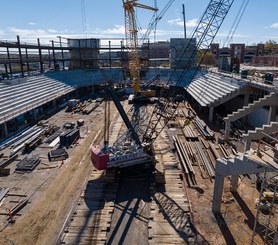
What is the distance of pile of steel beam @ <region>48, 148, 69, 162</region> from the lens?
2637 cm

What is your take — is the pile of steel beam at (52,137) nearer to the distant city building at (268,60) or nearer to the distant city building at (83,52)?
the distant city building at (83,52)

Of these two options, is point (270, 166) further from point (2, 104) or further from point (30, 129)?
point (2, 104)

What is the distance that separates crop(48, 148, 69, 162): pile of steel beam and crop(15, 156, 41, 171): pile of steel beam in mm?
1290

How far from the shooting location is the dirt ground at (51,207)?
15.4m

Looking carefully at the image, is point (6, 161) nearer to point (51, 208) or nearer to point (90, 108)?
point (51, 208)

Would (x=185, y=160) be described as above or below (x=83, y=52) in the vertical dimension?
below

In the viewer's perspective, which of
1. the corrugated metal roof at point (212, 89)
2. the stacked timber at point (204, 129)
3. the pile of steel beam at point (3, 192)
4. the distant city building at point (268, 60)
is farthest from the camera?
the distant city building at point (268, 60)

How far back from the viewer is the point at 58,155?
1052 inches

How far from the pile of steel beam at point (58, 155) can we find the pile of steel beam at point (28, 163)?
1290 mm

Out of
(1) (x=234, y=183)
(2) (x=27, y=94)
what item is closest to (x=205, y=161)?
(1) (x=234, y=183)

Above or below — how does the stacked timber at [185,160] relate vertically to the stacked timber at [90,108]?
below

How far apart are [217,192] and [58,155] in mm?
17134

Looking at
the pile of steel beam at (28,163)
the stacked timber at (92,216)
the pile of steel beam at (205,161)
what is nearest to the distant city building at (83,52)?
the pile of steel beam at (28,163)

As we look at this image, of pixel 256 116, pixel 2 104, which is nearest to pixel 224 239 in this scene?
pixel 256 116
